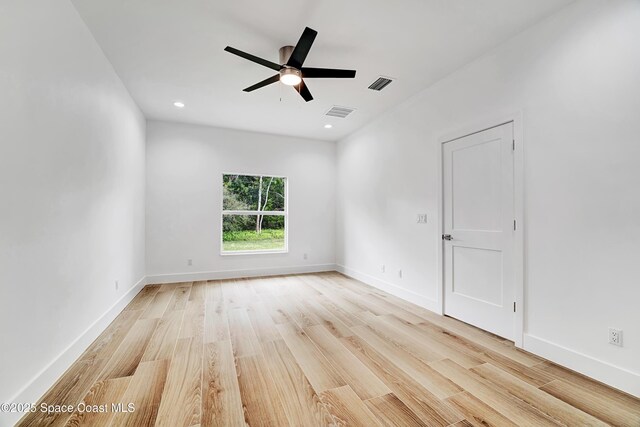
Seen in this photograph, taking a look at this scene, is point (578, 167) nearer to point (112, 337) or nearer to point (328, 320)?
point (328, 320)

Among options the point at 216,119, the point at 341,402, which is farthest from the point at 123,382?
the point at 216,119

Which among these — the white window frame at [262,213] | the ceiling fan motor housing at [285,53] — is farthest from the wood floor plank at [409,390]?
the white window frame at [262,213]

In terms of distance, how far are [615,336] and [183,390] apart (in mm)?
2968

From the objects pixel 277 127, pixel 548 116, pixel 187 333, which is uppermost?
pixel 277 127

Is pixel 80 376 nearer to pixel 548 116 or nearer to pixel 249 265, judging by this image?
pixel 249 265

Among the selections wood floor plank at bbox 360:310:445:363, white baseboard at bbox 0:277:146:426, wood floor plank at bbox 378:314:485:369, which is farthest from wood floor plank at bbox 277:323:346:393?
white baseboard at bbox 0:277:146:426

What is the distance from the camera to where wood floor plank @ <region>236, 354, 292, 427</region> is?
5.17 ft

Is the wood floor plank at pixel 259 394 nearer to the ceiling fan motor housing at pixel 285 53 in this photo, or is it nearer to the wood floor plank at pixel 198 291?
the wood floor plank at pixel 198 291

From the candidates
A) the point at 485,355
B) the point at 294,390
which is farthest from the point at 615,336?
the point at 294,390

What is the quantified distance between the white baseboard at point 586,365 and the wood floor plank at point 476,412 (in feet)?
3.21

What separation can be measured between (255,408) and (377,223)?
3.39 metres

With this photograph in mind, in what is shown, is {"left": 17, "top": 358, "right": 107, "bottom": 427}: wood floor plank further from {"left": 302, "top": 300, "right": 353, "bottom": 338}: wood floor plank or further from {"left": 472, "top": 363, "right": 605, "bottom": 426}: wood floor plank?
{"left": 472, "top": 363, "right": 605, "bottom": 426}: wood floor plank

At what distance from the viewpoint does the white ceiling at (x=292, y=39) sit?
7.20ft

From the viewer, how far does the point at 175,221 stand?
194 inches
